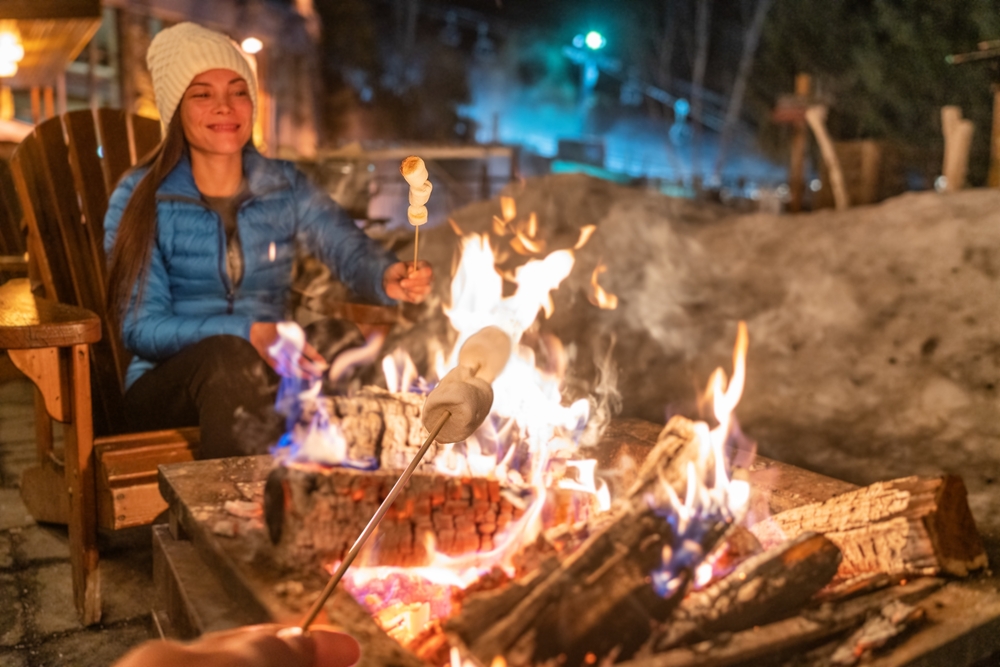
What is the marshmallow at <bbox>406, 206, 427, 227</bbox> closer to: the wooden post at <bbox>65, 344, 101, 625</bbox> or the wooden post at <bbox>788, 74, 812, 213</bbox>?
the wooden post at <bbox>65, 344, 101, 625</bbox>

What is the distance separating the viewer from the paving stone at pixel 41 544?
292 cm

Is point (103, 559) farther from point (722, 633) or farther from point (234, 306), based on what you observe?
point (722, 633)

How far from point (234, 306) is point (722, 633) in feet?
7.54

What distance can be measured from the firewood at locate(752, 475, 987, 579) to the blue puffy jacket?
194cm

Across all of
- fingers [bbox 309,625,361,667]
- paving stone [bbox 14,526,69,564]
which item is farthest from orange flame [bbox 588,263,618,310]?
fingers [bbox 309,625,361,667]

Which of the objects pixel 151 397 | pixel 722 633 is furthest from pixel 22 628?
pixel 722 633

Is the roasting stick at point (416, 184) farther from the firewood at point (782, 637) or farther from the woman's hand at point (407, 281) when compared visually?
the firewood at point (782, 637)

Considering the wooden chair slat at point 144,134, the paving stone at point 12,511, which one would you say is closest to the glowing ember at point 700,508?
the paving stone at point 12,511

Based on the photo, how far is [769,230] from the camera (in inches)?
249

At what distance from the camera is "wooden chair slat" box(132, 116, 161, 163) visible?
12.5 feet

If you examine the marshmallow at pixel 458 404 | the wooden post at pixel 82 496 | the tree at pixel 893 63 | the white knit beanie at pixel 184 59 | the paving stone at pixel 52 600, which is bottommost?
the paving stone at pixel 52 600

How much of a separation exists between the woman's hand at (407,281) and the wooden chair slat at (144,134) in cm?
165

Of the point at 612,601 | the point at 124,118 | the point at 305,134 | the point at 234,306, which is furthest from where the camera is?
the point at 305,134

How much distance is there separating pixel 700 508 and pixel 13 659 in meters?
2.02
